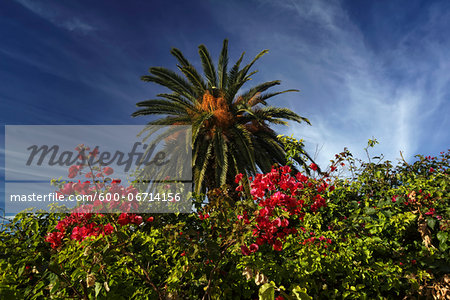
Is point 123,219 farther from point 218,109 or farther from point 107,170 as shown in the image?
A: point 218,109

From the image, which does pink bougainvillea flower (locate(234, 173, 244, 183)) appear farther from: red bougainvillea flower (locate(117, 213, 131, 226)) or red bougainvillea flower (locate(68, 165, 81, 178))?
red bougainvillea flower (locate(68, 165, 81, 178))

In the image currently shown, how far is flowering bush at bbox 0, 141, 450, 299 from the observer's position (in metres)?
1.67

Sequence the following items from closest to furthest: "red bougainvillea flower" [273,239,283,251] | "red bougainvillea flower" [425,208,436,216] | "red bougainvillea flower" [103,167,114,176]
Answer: "red bougainvillea flower" [273,239,283,251] < "red bougainvillea flower" [425,208,436,216] < "red bougainvillea flower" [103,167,114,176]

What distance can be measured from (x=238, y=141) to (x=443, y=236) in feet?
21.9

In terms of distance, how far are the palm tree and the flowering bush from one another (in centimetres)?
597

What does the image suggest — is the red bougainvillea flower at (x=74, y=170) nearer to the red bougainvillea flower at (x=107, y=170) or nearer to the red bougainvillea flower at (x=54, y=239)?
the red bougainvillea flower at (x=107, y=170)

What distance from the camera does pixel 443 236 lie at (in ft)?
7.47

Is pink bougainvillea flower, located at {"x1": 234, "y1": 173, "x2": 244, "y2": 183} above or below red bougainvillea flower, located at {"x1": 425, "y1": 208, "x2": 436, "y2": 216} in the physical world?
above

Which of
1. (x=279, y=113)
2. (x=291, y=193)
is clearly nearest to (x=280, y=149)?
(x=279, y=113)

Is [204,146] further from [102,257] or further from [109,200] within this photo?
[102,257]

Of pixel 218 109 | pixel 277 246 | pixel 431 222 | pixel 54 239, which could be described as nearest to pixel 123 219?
pixel 54 239

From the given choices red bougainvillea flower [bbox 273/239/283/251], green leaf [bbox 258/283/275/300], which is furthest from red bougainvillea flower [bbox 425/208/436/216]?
green leaf [bbox 258/283/275/300]

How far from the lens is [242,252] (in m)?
2.04

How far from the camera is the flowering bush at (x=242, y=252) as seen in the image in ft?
5.49
